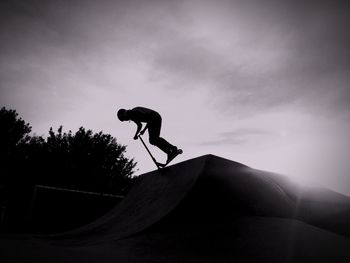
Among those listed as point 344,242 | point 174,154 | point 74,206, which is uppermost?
point 174,154

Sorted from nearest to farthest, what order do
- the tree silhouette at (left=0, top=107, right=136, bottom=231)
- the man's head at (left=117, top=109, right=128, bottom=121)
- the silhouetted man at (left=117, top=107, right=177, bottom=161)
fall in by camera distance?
the silhouetted man at (left=117, top=107, right=177, bottom=161) < the man's head at (left=117, top=109, right=128, bottom=121) < the tree silhouette at (left=0, top=107, right=136, bottom=231)

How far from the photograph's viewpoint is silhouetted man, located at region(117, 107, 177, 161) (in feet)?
18.5

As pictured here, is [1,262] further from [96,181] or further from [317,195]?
[96,181]

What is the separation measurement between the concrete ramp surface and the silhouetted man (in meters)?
0.44

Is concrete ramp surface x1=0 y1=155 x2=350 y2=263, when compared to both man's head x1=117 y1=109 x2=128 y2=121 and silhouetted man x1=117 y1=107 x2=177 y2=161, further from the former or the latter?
man's head x1=117 y1=109 x2=128 y2=121

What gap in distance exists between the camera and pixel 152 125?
5.72 meters

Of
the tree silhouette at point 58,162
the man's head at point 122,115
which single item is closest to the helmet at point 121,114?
the man's head at point 122,115

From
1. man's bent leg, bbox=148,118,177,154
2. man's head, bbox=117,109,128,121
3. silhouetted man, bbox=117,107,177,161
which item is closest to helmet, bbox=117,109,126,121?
man's head, bbox=117,109,128,121

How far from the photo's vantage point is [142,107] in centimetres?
585

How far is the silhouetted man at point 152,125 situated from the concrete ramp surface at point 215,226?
1.44 feet

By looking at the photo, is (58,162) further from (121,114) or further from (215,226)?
(215,226)

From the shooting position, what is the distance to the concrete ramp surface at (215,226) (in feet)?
9.12

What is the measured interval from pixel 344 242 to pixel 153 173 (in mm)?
4326

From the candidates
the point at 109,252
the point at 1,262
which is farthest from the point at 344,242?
the point at 1,262
